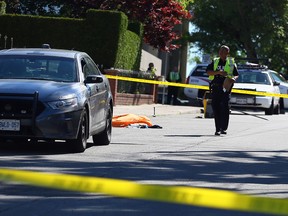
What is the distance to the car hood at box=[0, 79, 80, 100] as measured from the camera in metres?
12.4

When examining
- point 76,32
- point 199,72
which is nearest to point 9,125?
point 76,32

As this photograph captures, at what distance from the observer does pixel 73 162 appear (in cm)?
1174

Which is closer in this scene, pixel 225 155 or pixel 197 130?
pixel 225 155

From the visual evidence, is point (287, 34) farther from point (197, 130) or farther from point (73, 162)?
point (73, 162)

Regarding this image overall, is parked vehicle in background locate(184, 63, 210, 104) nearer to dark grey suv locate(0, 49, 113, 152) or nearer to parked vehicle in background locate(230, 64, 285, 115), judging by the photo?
parked vehicle in background locate(230, 64, 285, 115)

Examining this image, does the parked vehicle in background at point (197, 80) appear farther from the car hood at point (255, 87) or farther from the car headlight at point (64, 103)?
the car headlight at point (64, 103)

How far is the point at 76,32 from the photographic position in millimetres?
28391

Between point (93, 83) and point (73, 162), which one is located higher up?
point (93, 83)

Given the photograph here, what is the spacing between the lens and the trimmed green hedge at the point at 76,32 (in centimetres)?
2820

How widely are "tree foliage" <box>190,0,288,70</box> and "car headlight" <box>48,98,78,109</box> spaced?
1405 inches

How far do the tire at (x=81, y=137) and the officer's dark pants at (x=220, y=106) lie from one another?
514cm

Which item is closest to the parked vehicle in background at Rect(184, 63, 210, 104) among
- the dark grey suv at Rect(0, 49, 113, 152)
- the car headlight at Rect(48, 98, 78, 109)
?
the dark grey suv at Rect(0, 49, 113, 152)

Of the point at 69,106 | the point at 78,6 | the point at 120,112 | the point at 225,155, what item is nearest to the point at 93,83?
the point at 69,106

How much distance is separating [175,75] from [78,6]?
504 centimetres
